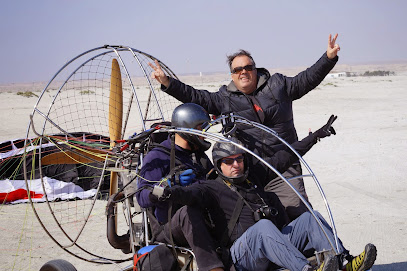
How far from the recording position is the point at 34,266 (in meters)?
6.39

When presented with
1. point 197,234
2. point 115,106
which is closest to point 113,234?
point 197,234

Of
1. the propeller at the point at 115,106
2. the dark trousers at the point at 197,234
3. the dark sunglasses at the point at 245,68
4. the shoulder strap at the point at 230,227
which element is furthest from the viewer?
the propeller at the point at 115,106

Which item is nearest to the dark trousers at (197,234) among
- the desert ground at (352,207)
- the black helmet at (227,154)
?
the black helmet at (227,154)

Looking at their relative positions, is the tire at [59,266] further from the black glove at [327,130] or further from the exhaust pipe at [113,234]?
the black glove at [327,130]

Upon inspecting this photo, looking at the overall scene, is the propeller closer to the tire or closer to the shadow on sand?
the tire

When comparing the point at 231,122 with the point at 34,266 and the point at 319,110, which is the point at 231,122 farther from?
the point at 319,110

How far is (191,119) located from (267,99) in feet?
3.24

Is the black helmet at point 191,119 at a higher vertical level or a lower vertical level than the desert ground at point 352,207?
higher

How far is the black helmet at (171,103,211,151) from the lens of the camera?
447 centimetres

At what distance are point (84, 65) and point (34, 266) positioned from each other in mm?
2807

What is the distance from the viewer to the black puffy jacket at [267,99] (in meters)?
4.98

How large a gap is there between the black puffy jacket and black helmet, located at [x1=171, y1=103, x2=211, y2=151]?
1.90 feet

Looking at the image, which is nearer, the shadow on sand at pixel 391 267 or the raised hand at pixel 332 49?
the raised hand at pixel 332 49

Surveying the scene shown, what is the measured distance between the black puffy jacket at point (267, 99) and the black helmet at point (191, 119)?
0.58 m
